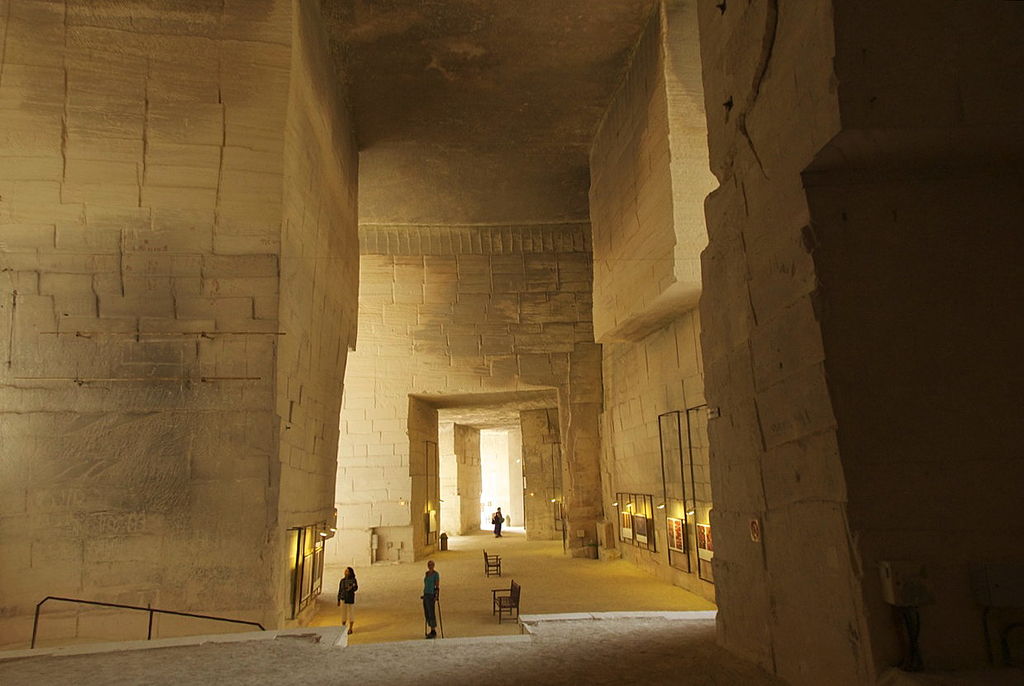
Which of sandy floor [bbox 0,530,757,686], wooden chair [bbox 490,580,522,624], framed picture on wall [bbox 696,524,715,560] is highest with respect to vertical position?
framed picture on wall [bbox 696,524,715,560]

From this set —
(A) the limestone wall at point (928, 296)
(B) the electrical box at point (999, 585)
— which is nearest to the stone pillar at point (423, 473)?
(A) the limestone wall at point (928, 296)

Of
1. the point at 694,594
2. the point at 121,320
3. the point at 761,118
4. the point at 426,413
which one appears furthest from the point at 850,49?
the point at 426,413

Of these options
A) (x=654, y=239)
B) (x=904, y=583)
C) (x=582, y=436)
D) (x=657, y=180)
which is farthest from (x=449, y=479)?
(x=904, y=583)

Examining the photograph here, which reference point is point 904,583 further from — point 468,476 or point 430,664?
point 468,476

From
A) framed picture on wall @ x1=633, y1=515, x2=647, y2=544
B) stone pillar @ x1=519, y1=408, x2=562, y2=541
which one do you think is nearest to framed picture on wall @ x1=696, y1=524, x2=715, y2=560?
framed picture on wall @ x1=633, y1=515, x2=647, y2=544

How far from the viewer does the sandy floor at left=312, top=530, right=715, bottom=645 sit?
10711mm

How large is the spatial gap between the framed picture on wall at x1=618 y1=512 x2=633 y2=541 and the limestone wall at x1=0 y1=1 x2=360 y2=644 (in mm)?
9072

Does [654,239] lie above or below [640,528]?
above

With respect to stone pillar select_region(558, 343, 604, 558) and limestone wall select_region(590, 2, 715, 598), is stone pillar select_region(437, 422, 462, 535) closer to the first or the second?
stone pillar select_region(558, 343, 604, 558)

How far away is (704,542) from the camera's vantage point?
1109 centimetres

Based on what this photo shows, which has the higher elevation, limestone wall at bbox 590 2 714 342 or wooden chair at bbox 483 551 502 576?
limestone wall at bbox 590 2 714 342

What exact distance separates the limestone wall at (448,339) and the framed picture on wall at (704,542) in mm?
8203

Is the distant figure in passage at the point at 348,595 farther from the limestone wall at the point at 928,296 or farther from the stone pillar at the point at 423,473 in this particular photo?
the limestone wall at the point at 928,296

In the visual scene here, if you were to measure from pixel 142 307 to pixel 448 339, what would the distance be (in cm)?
1117
